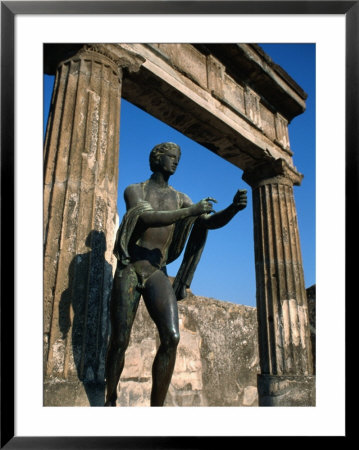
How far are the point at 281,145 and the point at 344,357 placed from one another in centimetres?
566

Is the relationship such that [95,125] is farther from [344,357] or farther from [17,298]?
[344,357]

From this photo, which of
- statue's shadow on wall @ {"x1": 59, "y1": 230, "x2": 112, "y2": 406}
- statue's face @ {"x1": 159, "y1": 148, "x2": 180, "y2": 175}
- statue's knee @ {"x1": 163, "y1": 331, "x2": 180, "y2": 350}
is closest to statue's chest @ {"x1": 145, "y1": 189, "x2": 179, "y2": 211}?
statue's face @ {"x1": 159, "y1": 148, "x2": 180, "y2": 175}

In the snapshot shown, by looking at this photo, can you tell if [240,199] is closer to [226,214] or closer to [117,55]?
[226,214]

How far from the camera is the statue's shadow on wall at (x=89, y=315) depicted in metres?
3.37

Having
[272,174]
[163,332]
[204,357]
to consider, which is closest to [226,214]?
[163,332]

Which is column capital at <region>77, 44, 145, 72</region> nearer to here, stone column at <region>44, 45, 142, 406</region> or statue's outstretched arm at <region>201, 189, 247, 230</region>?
stone column at <region>44, 45, 142, 406</region>

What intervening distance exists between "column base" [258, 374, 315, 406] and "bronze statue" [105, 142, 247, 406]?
11.9 ft

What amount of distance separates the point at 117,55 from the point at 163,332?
3.08m

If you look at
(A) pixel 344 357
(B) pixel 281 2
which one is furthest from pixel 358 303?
(B) pixel 281 2

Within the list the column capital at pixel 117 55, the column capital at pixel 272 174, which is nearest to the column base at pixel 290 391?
the column capital at pixel 272 174

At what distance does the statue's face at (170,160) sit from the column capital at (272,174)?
4.31m

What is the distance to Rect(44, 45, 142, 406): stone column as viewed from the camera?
334 centimetres

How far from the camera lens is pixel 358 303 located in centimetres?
290

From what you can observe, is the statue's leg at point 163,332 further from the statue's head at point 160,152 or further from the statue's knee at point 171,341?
the statue's head at point 160,152
